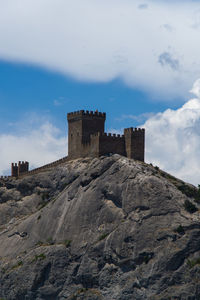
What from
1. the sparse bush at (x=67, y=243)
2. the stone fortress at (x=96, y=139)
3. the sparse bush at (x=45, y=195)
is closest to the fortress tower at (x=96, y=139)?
the stone fortress at (x=96, y=139)

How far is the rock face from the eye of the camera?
123 m

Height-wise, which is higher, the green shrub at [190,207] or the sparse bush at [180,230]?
the green shrub at [190,207]

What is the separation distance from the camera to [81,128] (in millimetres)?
146500

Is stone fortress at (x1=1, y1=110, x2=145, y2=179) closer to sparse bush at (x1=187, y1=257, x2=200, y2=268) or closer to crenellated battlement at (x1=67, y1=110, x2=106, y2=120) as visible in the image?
crenellated battlement at (x1=67, y1=110, x2=106, y2=120)

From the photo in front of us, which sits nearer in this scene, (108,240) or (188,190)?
(108,240)

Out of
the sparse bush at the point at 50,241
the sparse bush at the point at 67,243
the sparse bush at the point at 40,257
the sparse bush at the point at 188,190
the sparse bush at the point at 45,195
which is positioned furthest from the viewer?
the sparse bush at the point at 45,195

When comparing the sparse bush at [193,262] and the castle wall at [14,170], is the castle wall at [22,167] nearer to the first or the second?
the castle wall at [14,170]

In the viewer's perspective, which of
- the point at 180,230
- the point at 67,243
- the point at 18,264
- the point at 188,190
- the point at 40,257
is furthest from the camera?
the point at 18,264

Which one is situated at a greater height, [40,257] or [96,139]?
[96,139]

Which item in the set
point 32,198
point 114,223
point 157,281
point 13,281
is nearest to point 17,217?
point 32,198

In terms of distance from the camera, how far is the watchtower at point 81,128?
5768 inches

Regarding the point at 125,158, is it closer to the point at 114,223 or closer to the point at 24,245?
the point at 114,223

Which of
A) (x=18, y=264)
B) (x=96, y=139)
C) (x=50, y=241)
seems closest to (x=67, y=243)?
(x=50, y=241)

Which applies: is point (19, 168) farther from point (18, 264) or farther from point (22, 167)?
point (18, 264)
